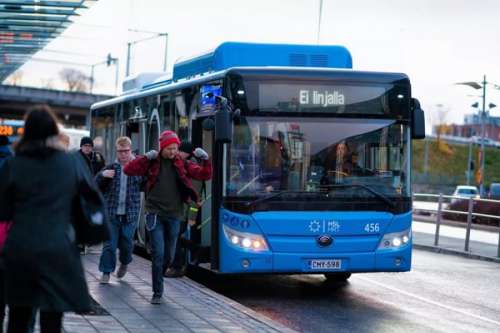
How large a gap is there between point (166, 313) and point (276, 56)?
564 centimetres

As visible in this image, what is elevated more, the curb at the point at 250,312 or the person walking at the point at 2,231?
the person walking at the point at 2,231

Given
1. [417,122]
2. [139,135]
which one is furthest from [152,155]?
[139,135]

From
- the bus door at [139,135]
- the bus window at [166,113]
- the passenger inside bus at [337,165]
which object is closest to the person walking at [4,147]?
the passenger inside bus at [337,165]

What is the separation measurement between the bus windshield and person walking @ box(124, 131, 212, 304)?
167 cm

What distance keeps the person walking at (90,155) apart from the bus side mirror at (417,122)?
4.97 m

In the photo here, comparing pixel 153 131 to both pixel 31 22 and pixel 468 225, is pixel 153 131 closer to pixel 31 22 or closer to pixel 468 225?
pixel 31 22

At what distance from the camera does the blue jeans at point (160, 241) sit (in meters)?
11.2

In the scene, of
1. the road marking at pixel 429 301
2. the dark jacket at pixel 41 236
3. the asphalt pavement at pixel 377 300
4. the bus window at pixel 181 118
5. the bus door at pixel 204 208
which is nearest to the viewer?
the dark jacket at pixel 41 236

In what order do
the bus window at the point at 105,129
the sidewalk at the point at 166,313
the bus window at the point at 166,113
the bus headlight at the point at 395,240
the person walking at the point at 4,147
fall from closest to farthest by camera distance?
the sidewalk at the point at 166,313
the person walking at the point at 4,147
the bus headlight at the point at 395,240
the bus window at the point at 166,113
the bus window at the point at 105,129

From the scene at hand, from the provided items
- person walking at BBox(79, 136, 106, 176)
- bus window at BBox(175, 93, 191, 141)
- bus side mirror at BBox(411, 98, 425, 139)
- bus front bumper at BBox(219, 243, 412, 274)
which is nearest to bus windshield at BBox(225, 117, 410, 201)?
bus side mirror at BBox(411, 98, 425, 139)

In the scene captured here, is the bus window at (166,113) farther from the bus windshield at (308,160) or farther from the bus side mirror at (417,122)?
the bus side mirror at (417,122)

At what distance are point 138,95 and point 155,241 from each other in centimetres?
745

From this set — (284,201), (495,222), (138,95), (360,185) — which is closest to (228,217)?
(284,201)

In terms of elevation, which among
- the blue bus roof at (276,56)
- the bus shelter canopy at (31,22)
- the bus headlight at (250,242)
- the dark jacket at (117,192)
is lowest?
the bus headlight at (250,242)
